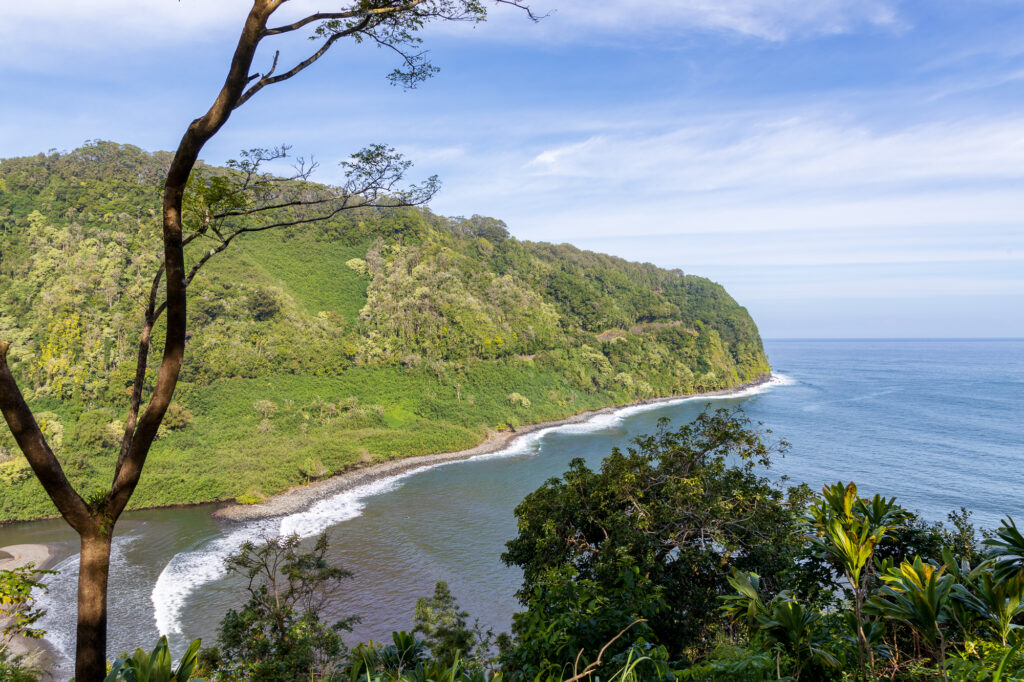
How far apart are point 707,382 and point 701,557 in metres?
56.8

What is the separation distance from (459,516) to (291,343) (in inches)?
888

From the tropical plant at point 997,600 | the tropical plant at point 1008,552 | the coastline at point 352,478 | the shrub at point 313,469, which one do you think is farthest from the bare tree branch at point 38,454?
the shrub at point 313,469

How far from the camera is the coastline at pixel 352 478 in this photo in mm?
24625

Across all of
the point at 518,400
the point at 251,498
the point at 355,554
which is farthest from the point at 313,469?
the point at 518,400

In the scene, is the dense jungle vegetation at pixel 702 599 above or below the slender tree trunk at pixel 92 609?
below

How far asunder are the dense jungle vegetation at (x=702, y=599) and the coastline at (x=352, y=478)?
50.3 feet

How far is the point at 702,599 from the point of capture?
817cm

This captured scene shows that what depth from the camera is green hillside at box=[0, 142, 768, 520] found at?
29.2m

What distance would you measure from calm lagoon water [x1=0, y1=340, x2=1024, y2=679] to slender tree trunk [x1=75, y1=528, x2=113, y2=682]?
13050 millimetres

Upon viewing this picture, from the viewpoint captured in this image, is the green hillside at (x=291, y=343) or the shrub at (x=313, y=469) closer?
the shrub at (x=313, y=469)

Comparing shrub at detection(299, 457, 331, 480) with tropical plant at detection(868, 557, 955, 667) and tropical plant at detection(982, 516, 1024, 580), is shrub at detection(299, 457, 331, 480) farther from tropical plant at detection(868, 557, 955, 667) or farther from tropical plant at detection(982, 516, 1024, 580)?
tropical plant at detection(982, 516, 1024, 580)

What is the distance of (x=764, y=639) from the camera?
4.13 meters

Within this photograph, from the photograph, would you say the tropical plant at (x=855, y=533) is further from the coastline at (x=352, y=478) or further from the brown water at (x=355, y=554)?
the coastline at (x=352, y=478)

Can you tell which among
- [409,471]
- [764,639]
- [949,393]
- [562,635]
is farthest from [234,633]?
[949,393]
